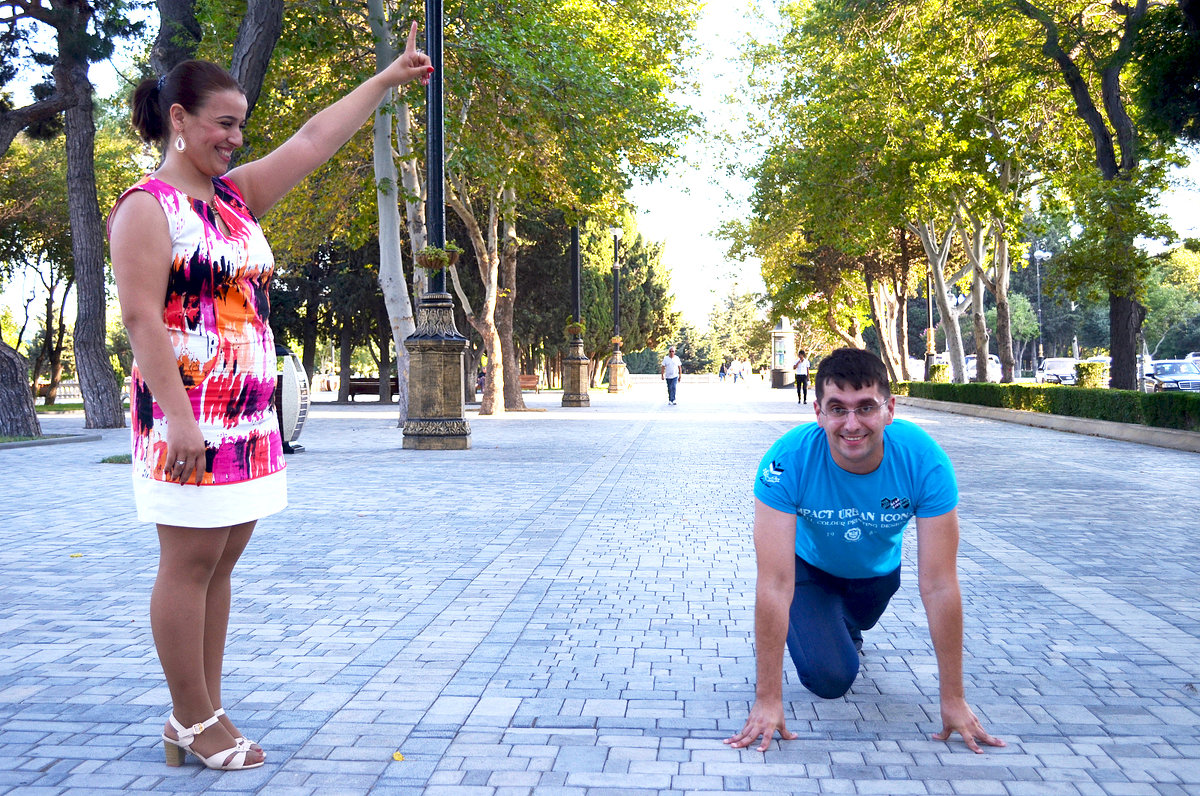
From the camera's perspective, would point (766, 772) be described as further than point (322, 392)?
No

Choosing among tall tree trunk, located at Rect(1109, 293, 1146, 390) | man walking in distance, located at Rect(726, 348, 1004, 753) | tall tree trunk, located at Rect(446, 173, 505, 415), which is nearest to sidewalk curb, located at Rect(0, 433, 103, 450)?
tall tree trunk, located at Rect(446, 173, 505, 415)

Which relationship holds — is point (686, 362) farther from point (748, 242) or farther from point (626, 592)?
point (626, 592)

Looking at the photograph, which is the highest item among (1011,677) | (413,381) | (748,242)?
(748,242)

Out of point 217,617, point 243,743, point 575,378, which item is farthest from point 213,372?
point 575,378

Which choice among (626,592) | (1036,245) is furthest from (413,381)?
(1036,245)

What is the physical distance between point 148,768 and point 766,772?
1.80 m

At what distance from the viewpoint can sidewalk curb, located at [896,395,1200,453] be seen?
612 inches

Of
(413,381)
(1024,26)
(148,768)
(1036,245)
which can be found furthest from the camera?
(1036,245)

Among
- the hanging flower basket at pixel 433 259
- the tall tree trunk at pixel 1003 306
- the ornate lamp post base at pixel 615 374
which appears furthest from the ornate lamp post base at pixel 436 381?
the ornate lamp post base at pixel 615 374

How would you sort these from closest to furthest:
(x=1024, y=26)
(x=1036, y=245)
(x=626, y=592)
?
(x=626, y=592) → (x=1024, y=26) → (x=1036, y=245)

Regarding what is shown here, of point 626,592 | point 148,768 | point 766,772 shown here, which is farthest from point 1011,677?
point 148,768

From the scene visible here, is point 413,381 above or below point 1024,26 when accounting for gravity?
below

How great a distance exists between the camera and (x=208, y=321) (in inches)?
125

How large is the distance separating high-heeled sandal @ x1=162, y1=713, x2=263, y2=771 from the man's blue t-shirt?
1.73 metres
